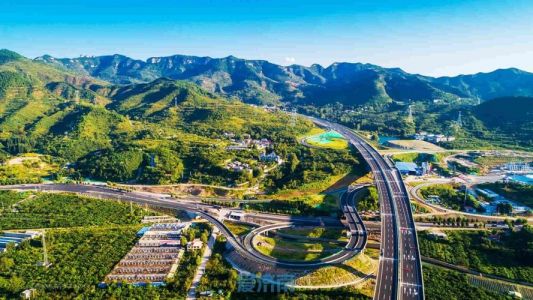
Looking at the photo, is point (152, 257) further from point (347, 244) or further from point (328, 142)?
point (328, 142)

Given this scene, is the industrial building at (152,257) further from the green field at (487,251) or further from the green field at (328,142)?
the green field at (328,142)

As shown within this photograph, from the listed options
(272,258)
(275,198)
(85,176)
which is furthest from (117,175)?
(272,258)

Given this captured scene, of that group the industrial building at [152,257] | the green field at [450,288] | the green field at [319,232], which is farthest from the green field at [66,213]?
the green field at [450,288]

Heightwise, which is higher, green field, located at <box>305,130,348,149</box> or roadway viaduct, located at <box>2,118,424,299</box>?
green field, located at <box>305,130,348,149</box>

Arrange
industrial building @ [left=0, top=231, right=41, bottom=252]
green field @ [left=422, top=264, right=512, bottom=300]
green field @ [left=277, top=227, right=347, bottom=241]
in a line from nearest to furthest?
green field @ [left=422, top=264, right=512, bottom=300] < industrial building @ [left=0, top=231, right=41, bottom=252] < green field @ [left=277, top=227, right=347, bottom=241]

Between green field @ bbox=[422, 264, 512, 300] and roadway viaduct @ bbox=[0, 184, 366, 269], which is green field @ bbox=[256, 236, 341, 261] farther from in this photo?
green field @ bbox=[422, 264, 512, 300]

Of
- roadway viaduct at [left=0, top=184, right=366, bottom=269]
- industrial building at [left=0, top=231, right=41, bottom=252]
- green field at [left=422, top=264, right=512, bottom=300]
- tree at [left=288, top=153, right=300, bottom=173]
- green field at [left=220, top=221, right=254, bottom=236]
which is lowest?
green field at [left=422, top=264, right=512, bottom=300]

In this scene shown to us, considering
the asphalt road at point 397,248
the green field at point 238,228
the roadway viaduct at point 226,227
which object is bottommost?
the green field at point 238,228

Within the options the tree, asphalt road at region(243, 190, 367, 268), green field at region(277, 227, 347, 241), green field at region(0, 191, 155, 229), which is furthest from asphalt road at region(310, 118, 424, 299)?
green field at region(0, 191, 155, 229)

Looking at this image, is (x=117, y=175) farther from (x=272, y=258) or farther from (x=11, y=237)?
(x=272, y=258)
